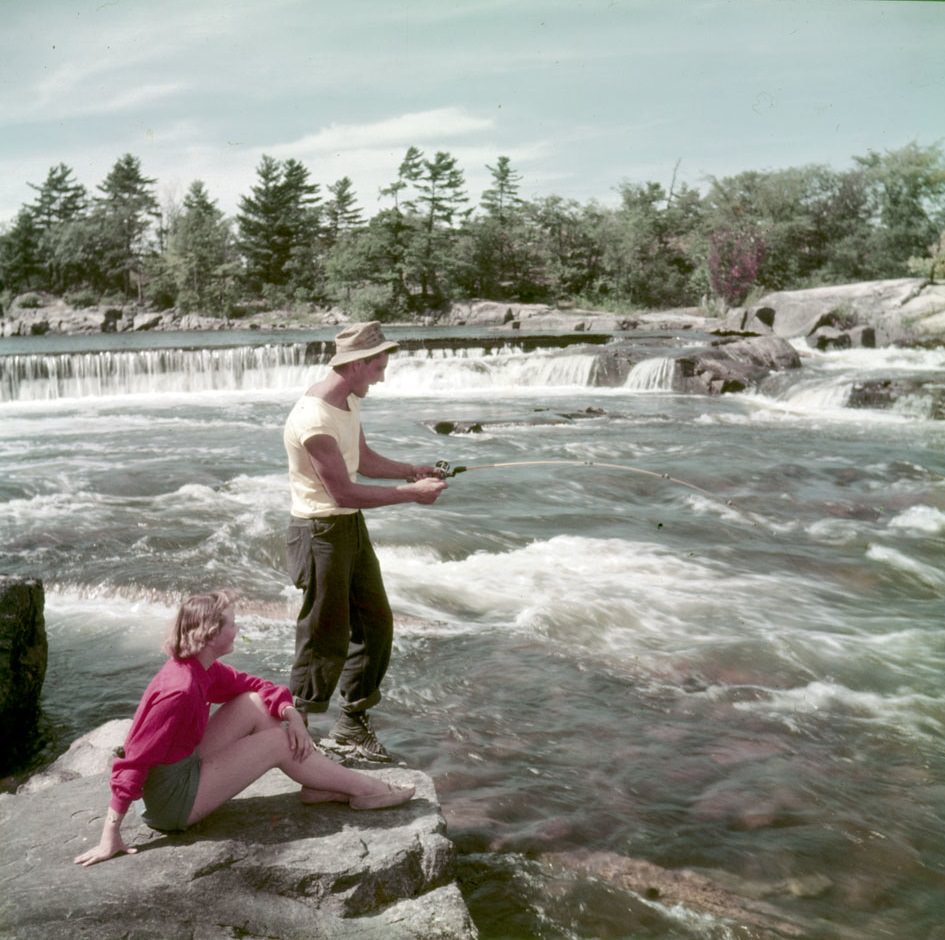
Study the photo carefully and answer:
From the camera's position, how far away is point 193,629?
10.7 ft

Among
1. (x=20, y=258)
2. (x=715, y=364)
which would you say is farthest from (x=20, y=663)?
(x=20, y=258)

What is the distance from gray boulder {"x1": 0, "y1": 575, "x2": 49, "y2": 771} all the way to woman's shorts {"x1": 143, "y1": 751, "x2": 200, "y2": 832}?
6.40 feet

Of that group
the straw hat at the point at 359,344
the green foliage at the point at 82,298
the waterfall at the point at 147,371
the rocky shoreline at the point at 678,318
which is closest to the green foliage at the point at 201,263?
the rocky shoreline at the point at 678,318

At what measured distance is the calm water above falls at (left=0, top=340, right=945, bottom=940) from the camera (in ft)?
13.3

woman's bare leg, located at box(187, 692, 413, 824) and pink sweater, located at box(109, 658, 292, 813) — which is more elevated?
pink sweater, located at box(109, 658, 292, 813)

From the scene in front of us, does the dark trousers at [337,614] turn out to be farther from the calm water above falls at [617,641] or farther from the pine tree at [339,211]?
the pine tree at [339,211]

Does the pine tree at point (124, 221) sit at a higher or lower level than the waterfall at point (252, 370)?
higher

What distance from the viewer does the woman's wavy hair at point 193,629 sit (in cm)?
325

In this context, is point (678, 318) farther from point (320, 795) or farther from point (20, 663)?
point (320, 795)

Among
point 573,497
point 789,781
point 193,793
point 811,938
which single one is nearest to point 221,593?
point 193,793

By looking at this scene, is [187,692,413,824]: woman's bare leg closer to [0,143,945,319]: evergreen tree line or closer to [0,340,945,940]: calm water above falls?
[0,340,945,940]: calm water above falls

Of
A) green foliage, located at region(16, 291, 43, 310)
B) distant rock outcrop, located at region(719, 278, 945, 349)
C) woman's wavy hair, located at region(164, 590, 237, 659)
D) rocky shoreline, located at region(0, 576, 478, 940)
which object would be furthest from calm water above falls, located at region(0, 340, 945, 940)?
green foliage, located at region(16, 291, 43, 310)

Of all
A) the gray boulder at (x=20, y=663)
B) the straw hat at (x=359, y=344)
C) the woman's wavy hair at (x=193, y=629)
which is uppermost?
the straw hat at (x=359, y=344)

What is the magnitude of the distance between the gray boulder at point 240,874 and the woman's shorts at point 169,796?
58 mm
